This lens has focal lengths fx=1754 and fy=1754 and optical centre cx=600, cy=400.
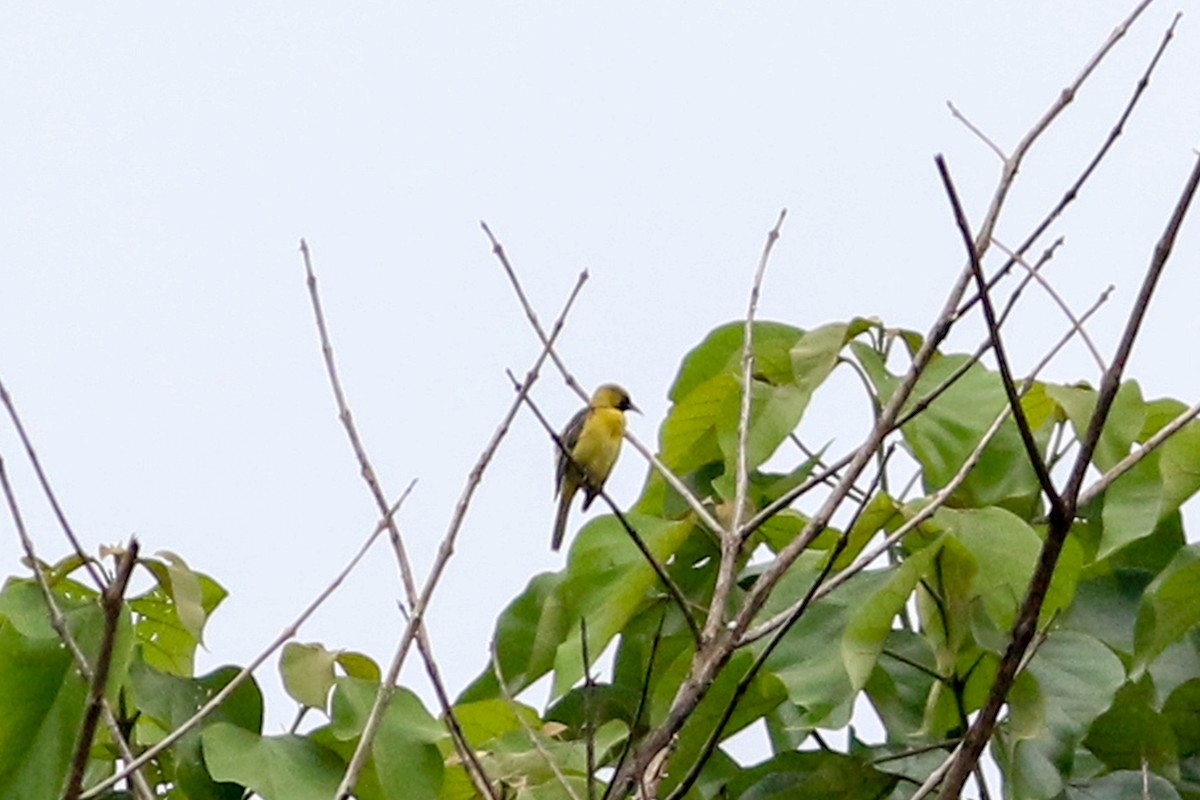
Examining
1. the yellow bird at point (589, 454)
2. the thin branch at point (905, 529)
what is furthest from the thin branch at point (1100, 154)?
the yellow bird at point (589, 454)

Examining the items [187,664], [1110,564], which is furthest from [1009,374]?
[187,664]

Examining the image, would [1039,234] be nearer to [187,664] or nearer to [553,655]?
[553,655]

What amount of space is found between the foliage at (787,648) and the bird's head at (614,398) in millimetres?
3696

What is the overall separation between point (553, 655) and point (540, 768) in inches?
16.6

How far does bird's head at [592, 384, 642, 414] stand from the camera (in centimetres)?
689

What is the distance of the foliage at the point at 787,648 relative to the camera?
8.09 ft

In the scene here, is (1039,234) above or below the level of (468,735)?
above

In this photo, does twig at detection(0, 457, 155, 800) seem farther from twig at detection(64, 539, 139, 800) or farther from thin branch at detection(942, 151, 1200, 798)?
thin branch at detection(942, 151, 1200, 798)

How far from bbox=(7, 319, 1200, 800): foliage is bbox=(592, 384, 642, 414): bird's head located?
3696 millimetres

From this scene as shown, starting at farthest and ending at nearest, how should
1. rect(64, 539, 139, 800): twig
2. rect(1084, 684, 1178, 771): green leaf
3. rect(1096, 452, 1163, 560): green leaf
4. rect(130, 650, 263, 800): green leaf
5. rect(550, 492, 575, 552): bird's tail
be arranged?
rect(550, 492, 575, 552): bird's tail < rect(1084, 684, 1178, 771): green leaf < rect(1096, 452, 1163, 560): green leaf < rect(130, 650, 263, 800): green leaf < rect(64, 539, 139, 800): twig

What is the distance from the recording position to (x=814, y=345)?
9.61ft

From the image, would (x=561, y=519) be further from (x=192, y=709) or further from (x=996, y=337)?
(x=996, y=337)

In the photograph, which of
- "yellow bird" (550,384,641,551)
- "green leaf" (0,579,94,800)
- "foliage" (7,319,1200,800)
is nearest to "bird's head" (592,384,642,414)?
"yellow bird" (550,384,641,551)

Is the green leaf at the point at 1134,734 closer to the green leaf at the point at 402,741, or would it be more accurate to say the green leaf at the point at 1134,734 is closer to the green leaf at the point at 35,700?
the green leaf at the point at 402,741
